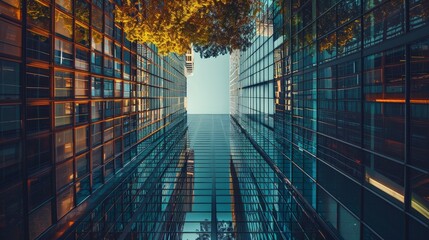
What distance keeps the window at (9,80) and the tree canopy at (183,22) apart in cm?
723

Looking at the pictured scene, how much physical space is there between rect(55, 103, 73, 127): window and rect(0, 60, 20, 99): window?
2.76 metres

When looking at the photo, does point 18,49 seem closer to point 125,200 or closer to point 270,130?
point 125,200

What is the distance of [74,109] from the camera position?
1370 cm

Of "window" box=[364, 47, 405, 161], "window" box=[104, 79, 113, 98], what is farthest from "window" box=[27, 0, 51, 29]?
"window" box=[364, 47, 405, 161]

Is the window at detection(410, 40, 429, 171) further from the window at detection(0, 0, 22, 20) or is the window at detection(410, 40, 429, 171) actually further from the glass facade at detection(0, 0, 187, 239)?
the window at detection(0, 0, 22, 20)

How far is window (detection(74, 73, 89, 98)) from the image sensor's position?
13.9 meters

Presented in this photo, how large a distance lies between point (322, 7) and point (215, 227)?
12.0 meters

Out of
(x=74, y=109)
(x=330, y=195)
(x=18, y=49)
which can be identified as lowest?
(x=330, y=195)

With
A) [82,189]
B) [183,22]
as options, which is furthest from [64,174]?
[183,22]

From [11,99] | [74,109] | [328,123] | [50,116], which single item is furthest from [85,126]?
[328,123]

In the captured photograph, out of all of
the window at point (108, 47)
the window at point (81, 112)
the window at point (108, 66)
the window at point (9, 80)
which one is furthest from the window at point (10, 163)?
the window at point (108, 47)

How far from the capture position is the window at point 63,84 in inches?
481

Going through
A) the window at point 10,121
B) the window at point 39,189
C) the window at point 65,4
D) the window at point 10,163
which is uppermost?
the window at point 65,4

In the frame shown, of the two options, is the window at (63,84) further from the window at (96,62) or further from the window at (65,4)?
the window at (65,4)
